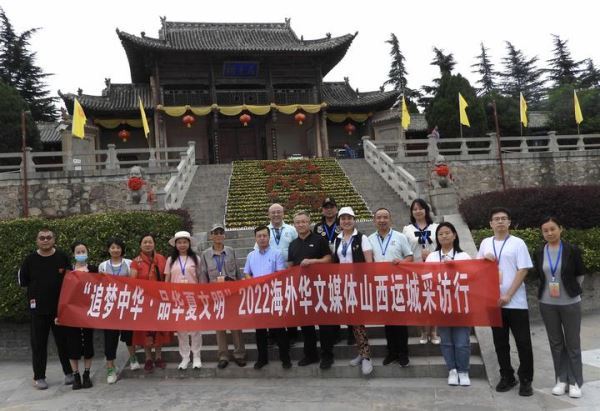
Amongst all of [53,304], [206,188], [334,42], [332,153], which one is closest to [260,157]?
[332,153]

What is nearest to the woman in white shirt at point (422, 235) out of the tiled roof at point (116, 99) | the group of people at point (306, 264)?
the group of people at point (306, 264)

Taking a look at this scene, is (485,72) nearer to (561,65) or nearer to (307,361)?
(561,65)

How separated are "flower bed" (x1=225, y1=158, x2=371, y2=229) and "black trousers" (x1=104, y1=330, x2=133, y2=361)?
20.8 feet

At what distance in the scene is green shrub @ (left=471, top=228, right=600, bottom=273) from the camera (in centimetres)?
720

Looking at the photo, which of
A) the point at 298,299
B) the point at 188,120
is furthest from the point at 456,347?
the point at 188,120

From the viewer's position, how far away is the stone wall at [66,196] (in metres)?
15.5

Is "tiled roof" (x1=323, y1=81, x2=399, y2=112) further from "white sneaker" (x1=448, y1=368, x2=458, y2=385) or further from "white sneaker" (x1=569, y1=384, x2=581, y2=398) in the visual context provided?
"white sneaker" (x1=569, y1=384, x2=581, y2=398)

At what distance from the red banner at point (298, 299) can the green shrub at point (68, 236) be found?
5.11ft

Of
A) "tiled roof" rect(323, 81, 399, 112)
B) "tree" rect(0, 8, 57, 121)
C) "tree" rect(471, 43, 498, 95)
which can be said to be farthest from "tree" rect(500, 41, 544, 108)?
"tree" rect(0, 8, 57, 121)

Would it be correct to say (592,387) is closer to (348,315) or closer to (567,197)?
(348,315)

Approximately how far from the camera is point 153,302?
5.31 m

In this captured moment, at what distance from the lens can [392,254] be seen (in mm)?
5027

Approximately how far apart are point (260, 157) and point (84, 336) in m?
21.2

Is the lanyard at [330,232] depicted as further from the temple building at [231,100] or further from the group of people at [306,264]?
the temple building at [231,100]
